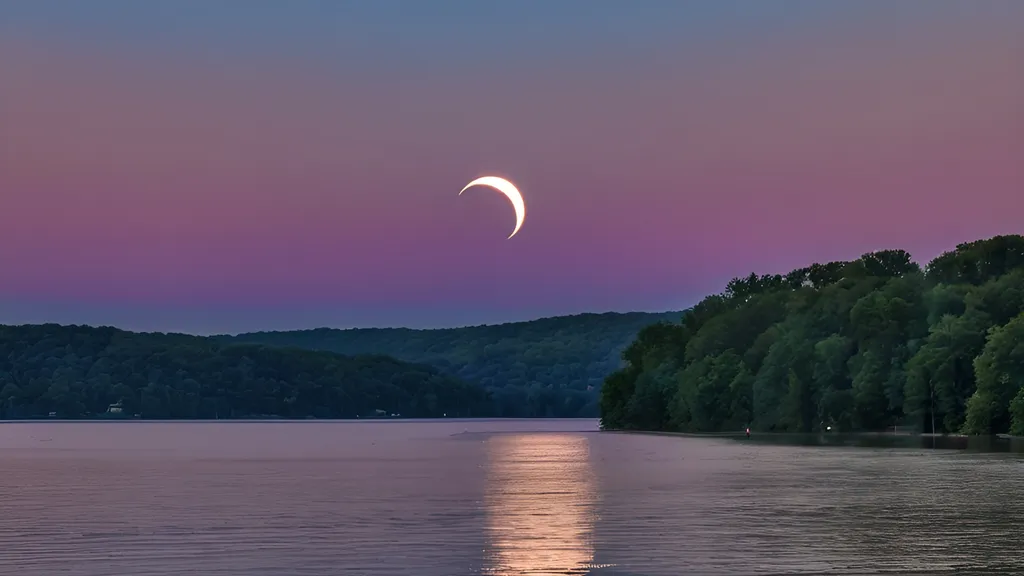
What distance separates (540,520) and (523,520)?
1.98 feet

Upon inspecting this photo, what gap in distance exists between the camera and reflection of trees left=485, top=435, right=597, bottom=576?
39338mm

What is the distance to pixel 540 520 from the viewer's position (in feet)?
176

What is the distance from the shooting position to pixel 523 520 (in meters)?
53.6

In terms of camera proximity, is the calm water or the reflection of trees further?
the reflection of trees

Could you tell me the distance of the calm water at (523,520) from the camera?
128 feet

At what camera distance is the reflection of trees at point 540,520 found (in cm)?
3934

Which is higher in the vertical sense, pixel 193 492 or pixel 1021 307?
pixel 1021 307

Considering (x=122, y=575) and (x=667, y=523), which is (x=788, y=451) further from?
(x=122, y=575)

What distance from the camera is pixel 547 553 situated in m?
41.6

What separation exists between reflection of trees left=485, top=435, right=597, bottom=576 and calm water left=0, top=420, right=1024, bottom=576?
0.09 meters

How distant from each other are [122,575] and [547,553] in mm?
11515

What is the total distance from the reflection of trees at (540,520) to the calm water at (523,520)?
0.31ft

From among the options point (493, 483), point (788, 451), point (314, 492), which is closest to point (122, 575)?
point (314, 492)

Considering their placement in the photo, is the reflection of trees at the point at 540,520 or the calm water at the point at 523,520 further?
the reflection of trees at the point at 540,520
